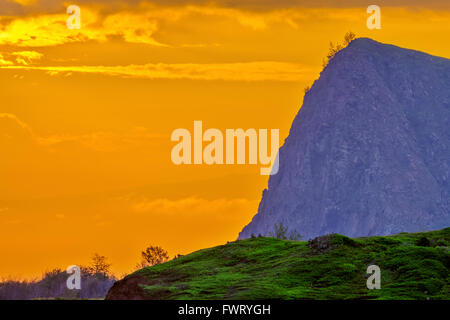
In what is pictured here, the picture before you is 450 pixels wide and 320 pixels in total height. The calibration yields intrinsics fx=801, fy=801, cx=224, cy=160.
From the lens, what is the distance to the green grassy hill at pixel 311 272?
2201 inches

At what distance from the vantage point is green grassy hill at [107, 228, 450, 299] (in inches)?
2201

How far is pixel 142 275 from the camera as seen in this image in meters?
69.2

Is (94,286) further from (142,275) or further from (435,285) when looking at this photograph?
(435,285)

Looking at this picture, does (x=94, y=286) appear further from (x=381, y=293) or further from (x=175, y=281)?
(x=381, y=293)

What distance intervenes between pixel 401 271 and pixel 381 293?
5.00 m

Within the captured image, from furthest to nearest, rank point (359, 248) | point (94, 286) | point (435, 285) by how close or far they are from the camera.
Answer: point (94, 286), point (359, 248), point (435, 285)

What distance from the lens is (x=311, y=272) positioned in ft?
198
